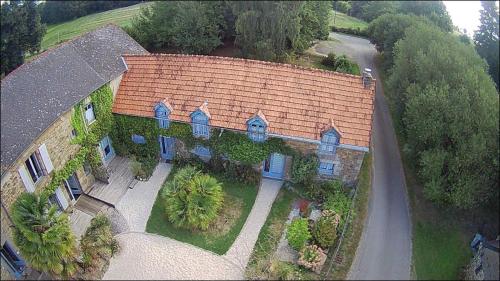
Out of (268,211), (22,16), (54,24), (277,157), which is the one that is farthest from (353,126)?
(54,24)

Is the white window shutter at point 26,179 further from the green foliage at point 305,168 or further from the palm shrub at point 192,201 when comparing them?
the green foliage at point 305,168

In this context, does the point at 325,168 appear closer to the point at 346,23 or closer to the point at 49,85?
the point at 49,85

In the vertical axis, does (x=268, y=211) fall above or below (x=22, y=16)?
below

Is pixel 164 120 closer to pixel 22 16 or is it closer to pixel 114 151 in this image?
pixel 114 151

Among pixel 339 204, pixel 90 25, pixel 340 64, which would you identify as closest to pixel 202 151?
pixel 339 204

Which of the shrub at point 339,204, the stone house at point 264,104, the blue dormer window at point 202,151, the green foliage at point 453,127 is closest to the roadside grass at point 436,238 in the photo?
the green foliage at point 453,127

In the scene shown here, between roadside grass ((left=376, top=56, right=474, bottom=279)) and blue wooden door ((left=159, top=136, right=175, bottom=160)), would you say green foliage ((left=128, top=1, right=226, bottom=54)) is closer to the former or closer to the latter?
blue wooden door ((left=159, top=136, right=175, bottom=160))

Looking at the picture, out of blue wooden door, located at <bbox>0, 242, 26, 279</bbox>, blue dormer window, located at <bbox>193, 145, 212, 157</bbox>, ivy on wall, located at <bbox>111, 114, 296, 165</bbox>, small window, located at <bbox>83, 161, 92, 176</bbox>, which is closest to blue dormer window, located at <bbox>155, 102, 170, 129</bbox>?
ivy on wall, located at <bbox>111, 114, 296, 165</bbox>
